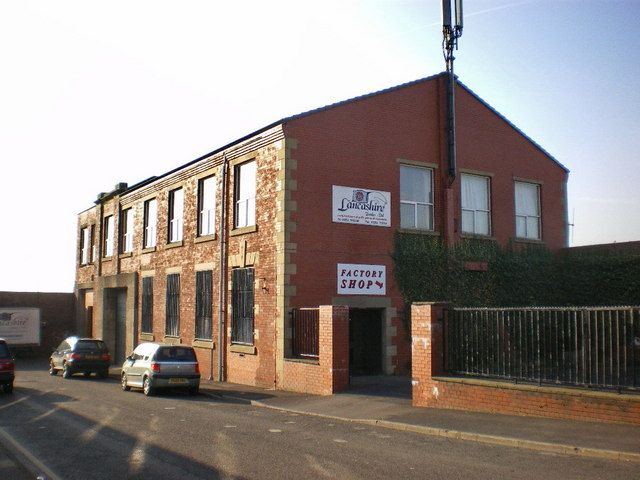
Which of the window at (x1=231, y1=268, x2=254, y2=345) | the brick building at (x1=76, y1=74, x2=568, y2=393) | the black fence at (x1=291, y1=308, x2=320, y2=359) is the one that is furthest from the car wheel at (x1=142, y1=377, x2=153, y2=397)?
the black fence at (x1=291, y1=308, x2=320, y2=359)

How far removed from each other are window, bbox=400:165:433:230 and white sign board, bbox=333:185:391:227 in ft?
2.77

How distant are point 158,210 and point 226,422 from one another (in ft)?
57.7

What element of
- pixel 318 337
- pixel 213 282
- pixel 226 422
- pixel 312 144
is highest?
pixel 312 144

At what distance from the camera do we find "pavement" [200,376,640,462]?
9.93 m

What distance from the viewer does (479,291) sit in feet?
74.4

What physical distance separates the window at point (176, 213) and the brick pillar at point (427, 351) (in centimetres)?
1516

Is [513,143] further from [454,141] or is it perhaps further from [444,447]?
[444,447]

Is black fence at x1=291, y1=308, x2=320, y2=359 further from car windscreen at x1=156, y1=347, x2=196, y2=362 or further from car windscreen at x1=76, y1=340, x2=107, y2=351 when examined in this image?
car windscreen at x1=76, y1=340, x2=107, y2=351

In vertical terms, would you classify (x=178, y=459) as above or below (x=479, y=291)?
below

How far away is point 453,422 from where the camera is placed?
40.6 feet

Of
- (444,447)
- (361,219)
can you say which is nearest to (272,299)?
(361,219)

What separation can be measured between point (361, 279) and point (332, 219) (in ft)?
6.94

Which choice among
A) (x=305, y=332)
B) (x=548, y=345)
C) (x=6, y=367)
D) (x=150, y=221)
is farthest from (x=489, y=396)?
(x=150, y=221)

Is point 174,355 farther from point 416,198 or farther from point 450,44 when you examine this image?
point 450,44
